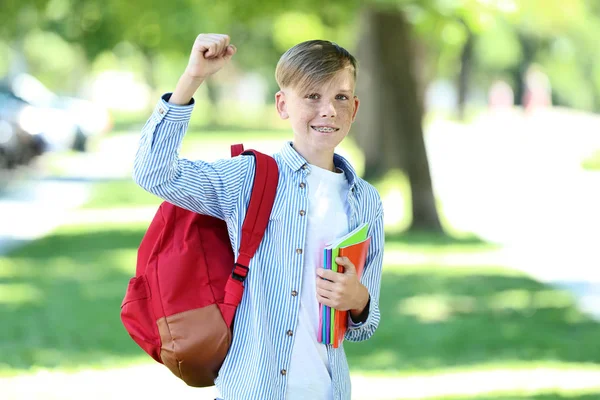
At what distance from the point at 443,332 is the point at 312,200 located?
20.2 feet

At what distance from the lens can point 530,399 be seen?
662 cm

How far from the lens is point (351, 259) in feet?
10.1

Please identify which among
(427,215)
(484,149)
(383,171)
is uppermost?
(484,149)

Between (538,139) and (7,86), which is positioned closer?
(7,86)

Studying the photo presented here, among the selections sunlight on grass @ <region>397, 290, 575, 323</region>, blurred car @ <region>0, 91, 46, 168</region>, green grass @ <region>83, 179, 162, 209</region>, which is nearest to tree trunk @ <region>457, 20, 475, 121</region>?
blurred car @ <region>0, 91, 46, 168</region>

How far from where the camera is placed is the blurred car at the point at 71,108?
26594 mm

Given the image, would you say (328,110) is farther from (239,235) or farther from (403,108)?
(403,108)

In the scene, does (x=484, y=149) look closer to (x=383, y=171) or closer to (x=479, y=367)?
(x=383, y=171)

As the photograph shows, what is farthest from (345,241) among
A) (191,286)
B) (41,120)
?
(41,120)

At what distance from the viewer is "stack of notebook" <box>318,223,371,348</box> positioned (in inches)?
119

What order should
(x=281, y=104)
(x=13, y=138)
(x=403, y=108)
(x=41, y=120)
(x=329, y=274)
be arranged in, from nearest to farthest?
(x=329, y=274) → (x=281, y=104) → (x=403, y=108) → (x=13, y=138) → (x=41, y=120)

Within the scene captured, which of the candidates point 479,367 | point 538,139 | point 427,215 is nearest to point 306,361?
point 479,367

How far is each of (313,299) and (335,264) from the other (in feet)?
0.44

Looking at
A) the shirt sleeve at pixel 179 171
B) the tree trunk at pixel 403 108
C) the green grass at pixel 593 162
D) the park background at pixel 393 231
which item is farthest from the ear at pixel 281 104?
the green grass at pixel 593 162
